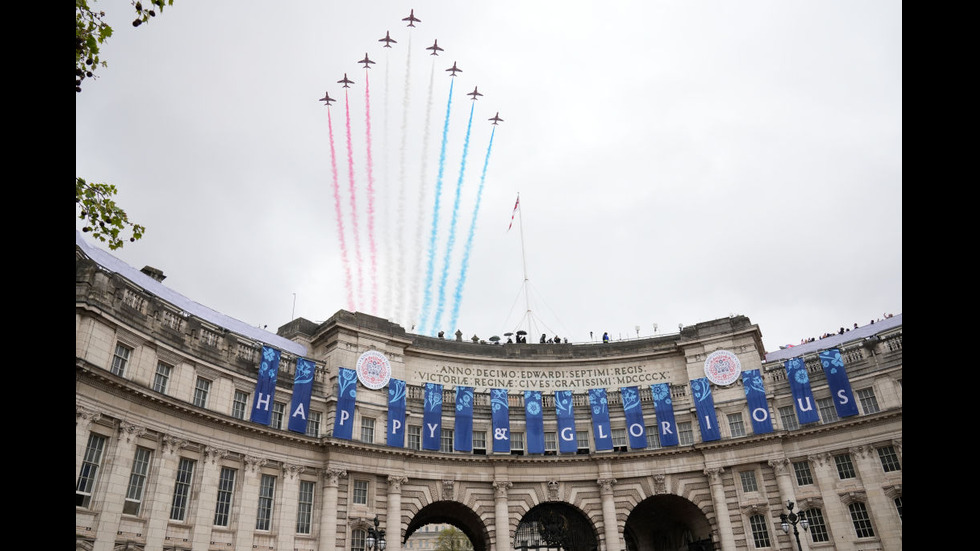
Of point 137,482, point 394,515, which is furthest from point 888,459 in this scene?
point 137,482

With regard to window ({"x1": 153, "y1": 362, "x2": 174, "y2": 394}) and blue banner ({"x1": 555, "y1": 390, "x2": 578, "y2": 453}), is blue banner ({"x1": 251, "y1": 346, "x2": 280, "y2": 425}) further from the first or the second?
blue banner ({"x1": 555, "y1": 390, "x2": 578, "y2": 453})

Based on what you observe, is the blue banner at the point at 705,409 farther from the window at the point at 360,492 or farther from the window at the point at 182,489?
the window at the point at 182,489

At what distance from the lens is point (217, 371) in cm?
3741

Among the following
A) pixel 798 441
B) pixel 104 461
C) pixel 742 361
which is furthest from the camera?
pixel 742 361

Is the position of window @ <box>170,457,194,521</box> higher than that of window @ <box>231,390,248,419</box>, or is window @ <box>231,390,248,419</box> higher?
window @ <box>231,390,248,419</box>

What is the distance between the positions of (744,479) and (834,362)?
10604 mm

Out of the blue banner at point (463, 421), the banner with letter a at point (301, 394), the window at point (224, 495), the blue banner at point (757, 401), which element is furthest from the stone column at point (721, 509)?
the window at point (224, 495)

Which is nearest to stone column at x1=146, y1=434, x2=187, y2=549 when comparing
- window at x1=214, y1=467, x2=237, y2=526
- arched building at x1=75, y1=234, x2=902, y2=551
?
arched building at x1=75, y1=234, x2=902, y2=551

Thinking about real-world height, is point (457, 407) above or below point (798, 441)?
above

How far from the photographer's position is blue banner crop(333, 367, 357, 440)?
4069cm

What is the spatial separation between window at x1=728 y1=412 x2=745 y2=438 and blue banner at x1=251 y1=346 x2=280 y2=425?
32973 mm
